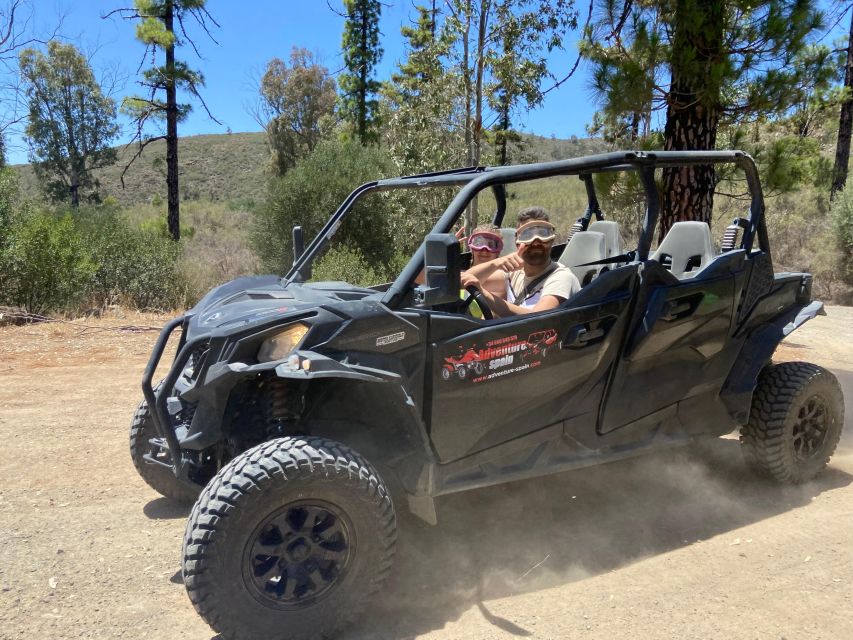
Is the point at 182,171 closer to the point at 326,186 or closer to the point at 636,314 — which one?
the point at 326,186

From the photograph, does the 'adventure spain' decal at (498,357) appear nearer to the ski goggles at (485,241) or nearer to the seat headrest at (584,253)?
the ski goggles at (485,241)

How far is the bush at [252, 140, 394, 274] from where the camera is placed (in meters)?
15.5

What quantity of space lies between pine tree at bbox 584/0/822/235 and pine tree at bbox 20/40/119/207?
32.4 meters

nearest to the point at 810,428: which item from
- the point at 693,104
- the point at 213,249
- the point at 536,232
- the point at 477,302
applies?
the point at 536,232

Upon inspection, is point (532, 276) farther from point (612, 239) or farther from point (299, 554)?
point (299, 554)

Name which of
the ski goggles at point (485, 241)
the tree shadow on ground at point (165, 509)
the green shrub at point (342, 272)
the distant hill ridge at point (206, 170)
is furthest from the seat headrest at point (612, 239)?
the distant hill ridge at point (206, 170)

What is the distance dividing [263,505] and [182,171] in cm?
6269

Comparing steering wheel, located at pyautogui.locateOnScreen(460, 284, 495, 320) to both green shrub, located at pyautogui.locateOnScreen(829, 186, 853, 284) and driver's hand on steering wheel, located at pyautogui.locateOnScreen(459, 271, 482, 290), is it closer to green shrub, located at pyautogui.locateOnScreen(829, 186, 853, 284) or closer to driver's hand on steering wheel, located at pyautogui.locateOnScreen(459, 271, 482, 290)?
driver's hand on steering wheel, located at pyautogui.locateOnScreen(459, 271, 482, 290)

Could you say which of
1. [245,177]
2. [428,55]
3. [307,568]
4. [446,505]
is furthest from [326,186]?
[245,177]

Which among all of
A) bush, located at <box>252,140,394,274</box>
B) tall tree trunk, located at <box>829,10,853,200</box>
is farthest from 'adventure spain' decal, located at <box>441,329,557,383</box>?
tall tree trunk, located at <box>829,10,853,200</box>

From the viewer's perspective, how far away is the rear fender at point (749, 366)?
421 centimetres

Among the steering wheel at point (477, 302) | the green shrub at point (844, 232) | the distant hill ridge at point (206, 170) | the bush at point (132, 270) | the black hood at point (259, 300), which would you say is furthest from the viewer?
the distant hill ridge at point (206, 170)

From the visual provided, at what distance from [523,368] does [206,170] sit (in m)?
64.1

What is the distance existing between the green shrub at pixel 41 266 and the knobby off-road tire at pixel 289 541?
9.03 m
